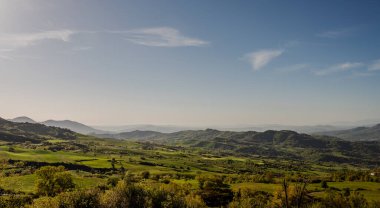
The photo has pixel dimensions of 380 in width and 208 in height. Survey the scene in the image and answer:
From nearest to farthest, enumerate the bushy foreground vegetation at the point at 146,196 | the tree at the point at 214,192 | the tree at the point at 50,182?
the bushy foreground vegetation at the point at 146,196, the tree at the point at 50,182, the tree at the point at 214,192

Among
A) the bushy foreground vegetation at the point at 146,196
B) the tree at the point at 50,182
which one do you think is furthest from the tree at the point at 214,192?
the tree at the point at 50,182

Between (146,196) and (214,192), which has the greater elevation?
(146,196)

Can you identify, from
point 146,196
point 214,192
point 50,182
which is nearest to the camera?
point 146,196

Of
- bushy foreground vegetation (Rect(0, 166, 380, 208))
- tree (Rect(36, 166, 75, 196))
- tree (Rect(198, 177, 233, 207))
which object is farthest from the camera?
tree (Rect(198, 177, 233, 207))

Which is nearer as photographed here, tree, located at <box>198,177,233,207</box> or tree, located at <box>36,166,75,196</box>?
tree, located at <box>36,166,75,196</box>

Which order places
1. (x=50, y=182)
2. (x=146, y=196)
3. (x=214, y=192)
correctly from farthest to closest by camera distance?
1. (x=214, y=192)
2. (x=50, y=182)
3. (x=146, y=196)

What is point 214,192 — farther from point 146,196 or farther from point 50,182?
point 50,182

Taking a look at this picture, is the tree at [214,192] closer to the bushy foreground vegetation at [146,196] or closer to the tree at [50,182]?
the bushy foreground vegetation at [146,196]

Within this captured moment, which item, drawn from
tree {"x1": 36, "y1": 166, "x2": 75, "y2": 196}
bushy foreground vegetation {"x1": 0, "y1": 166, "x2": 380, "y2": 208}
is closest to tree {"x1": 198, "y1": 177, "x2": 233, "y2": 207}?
bushy foreground vegetation {"x1": 0, "y1": 166, "x2": 380, "y2": 208}

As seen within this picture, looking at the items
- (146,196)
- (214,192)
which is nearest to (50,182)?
(146,196)

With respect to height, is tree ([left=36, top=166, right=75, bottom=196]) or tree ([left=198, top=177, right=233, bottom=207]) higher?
tree ([left=36, top=166, right=75, bottom=196])

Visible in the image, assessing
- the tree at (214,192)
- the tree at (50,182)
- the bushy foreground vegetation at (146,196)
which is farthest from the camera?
the tree at (214,192)

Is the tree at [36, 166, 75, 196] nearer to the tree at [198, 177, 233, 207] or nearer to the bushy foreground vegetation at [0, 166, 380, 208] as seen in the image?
the bushy foreground vegetation at [0, 166, 380, 208]

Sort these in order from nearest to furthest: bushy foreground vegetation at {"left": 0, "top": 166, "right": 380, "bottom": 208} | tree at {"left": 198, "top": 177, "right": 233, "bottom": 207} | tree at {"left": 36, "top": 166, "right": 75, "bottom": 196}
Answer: bushy foreground vegetation at {"left": 0, "top": 166, "right": 380, "bottom": 208}
tree at {"left": 36, "top": 166, "right": 75, "bottom": 196}
tree at {"left": 198, "top": 177, "right": 233, "bottom": 207}
